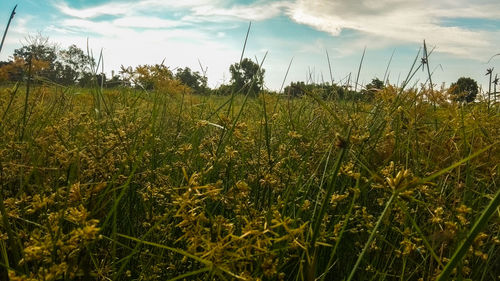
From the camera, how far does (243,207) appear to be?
1.30 metres

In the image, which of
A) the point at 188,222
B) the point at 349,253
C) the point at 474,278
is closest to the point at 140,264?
the point at 188,222

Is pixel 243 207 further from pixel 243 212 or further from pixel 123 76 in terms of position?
pixel 123 76

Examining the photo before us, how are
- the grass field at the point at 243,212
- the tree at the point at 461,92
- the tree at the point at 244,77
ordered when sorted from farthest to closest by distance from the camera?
1. the tree at the point at 461,92
2. the tree at the point at 244,77
3. the grass field at the point at 243,212

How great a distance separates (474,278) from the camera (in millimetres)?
1409

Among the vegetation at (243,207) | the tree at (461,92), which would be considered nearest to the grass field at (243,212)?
the vegetation at (243,207)

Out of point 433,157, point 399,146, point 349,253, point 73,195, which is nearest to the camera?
point 73,195

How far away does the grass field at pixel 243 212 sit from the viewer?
906 mm

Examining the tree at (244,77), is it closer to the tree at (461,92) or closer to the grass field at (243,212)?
the grass field at (243,212)

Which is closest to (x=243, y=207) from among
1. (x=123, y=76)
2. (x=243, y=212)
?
(x=243, y=212)

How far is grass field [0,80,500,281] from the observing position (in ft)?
2.97

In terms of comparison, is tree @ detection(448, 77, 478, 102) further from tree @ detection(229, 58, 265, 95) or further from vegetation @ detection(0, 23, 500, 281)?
tree @ detection(229, 58, 265, 95)

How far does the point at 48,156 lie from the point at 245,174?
0.94m

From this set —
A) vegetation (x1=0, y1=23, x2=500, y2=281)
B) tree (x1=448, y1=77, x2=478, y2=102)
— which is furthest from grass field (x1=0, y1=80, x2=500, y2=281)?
tree (x1=448, y1=77, x2=478, y2=102)

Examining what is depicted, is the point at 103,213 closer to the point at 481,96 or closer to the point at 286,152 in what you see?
the point at 286,152
